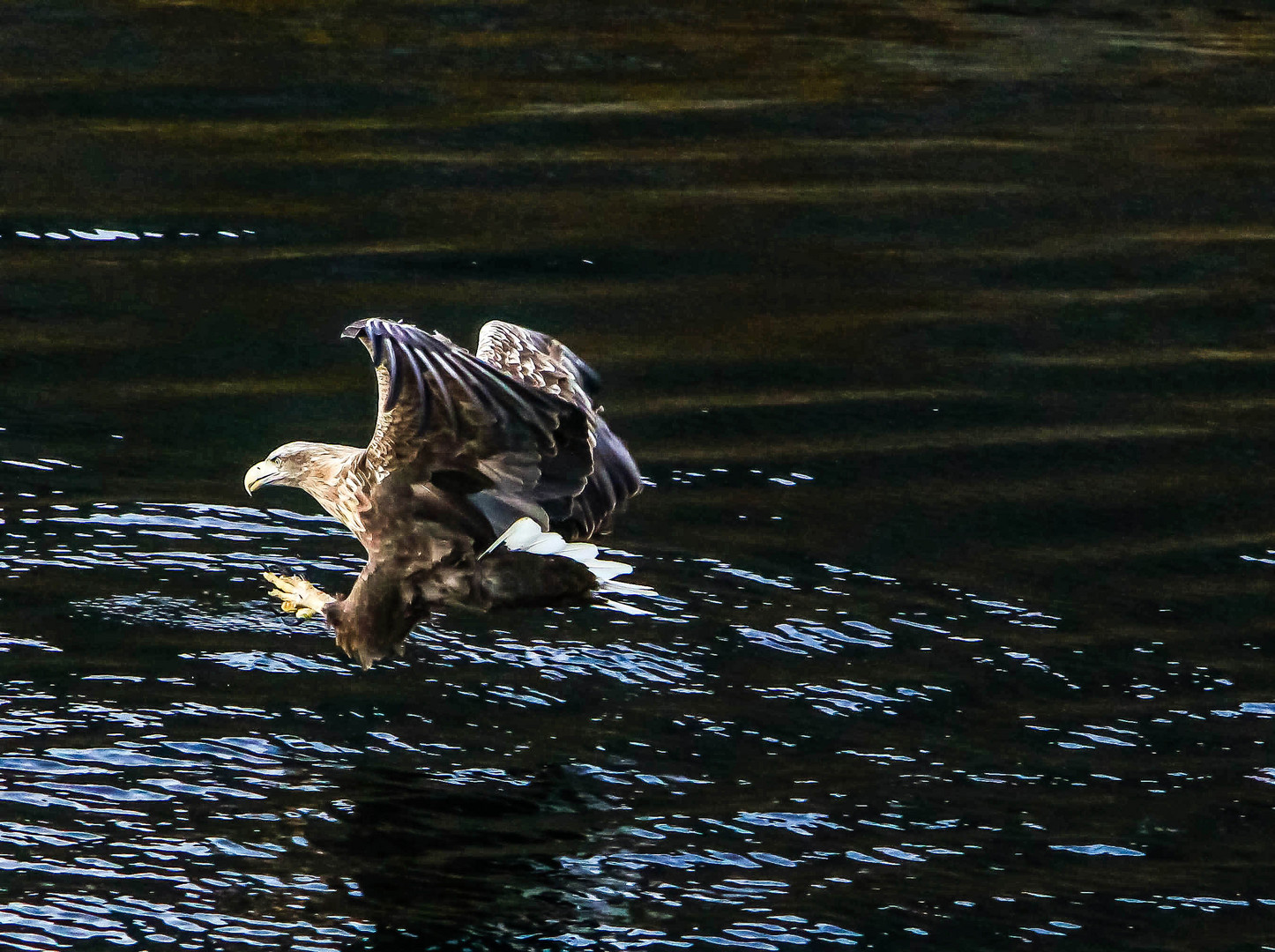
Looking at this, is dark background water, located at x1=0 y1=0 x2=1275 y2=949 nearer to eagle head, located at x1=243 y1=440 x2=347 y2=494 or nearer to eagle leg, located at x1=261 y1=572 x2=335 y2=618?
eagle leg, located at x1=261 y1=572 x2=335 y2=618

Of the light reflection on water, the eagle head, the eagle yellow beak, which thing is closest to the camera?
the light reflection on water

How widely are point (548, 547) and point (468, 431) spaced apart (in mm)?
428

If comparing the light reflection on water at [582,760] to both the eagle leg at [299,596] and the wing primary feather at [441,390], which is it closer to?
the eagle leg at [299,596]

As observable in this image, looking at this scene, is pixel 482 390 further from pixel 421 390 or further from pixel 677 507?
pixel 677 507

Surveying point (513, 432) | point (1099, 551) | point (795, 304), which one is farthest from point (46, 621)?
point (795, 304)

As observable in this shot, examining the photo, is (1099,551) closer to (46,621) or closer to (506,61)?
(46,621)

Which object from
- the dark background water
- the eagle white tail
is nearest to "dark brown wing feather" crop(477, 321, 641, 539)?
the eagle white tail

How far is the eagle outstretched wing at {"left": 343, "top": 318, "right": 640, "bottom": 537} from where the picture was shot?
456 centimetres

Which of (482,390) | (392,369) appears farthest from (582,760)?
(392,369)

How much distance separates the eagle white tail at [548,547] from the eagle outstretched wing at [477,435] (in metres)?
0.03

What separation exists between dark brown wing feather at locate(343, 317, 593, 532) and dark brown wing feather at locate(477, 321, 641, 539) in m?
0.09

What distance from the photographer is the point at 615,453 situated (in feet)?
18.2

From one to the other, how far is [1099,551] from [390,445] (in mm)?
2327

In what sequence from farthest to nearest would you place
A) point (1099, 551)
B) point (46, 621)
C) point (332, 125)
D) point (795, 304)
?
point (332, 125), point (795, 304), point (1099, 551), point (46, 621)
